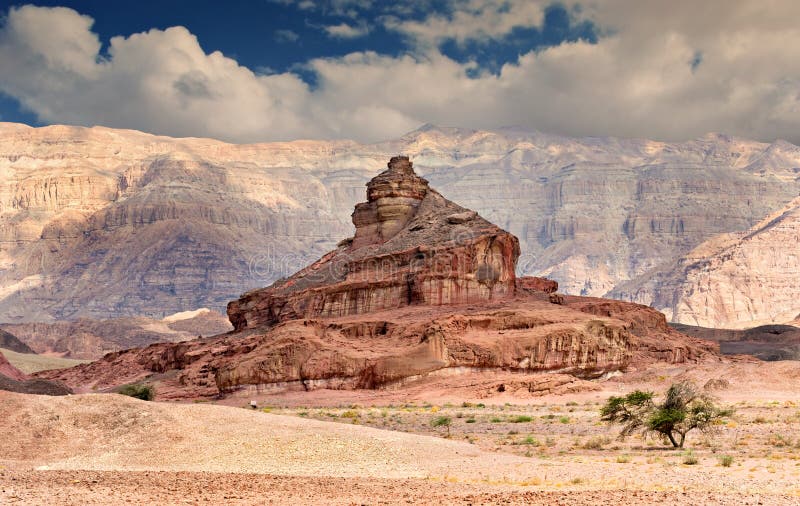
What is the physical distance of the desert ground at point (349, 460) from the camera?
22703 mm

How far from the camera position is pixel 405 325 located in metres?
65.1

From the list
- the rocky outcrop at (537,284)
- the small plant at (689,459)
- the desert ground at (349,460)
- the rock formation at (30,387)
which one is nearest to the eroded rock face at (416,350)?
the rocky outcrop at (537,284)

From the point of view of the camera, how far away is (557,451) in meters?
34.7

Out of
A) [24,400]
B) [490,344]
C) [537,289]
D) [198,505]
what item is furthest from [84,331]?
[198,505]

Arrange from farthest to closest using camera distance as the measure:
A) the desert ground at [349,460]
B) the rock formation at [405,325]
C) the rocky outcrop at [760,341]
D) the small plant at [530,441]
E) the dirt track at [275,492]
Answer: the rocky outcrop at [760,341] → the rock formation at [405,325] → the small plant at [530,441] → the desert ground at [349,460] → the dirt track at [275,492]

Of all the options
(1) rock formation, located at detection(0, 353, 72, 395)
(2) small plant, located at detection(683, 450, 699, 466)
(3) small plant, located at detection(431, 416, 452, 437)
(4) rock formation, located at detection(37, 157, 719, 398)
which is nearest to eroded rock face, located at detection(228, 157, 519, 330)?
(4) rock formation, located at detection(37, 157, 719, 398)

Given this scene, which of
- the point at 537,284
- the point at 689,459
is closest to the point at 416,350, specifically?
the point at 537,284

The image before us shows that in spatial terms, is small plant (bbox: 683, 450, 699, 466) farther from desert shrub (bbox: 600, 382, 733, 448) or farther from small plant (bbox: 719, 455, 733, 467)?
desert shrub (bbox: 600, 382, 733, 448)

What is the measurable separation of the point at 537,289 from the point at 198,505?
6856 centimetres

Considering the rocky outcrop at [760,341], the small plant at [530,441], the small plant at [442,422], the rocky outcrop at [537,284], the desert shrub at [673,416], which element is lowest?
the small plant at [530,441]

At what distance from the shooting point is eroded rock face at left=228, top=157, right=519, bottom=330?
72.2 metres

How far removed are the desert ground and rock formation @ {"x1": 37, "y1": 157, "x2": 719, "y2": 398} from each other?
17907 millimetres

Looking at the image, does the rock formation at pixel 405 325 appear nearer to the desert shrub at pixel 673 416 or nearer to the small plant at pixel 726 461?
the desert shrub at pixel 673 416

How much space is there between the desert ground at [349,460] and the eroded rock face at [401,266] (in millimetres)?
28291
